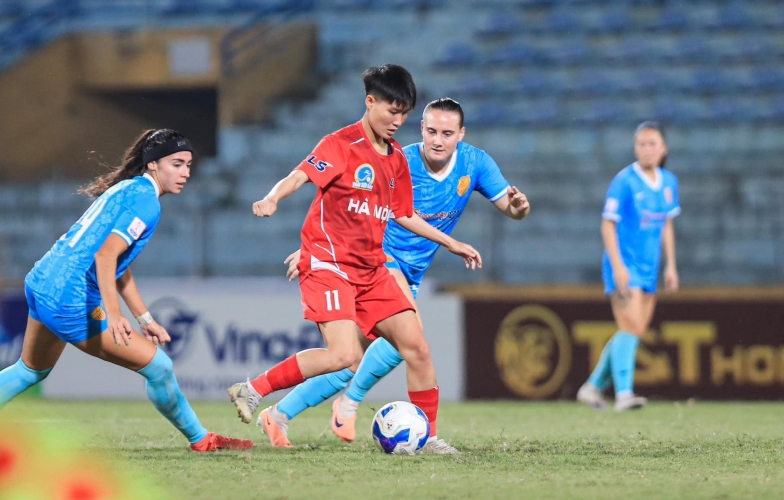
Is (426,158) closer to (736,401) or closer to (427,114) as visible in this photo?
(427,114)

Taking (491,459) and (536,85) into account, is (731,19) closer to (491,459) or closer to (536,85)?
(536,85)

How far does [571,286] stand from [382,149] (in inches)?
186

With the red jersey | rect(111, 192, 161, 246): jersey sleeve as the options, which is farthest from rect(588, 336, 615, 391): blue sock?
rect(111, 192, 161, 246): jersey sleeve

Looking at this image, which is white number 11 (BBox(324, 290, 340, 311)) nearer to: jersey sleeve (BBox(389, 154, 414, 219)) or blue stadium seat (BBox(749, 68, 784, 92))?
jersey sleeve (BBox(389, 154, 414, 219))

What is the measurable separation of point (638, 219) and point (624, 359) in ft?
3.42

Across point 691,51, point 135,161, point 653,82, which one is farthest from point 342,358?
point 691,51

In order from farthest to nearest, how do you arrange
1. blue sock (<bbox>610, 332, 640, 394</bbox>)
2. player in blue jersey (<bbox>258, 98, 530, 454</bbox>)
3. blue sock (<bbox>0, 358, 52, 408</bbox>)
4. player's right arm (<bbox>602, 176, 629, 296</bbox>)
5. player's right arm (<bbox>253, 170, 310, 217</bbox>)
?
blue sock (<bbox>610, 332, 640, 394</bbox>), player's right arm (<bbox>602, 176, 629, 296</bbox>), player in blue jersey (<bbox>258, 98, 530, 454</bbox>), blue sock (<bbox>0, 358, 52, 408</bbox>), player's right arm (<bbox>253, 170, 310, 217</bbox>)

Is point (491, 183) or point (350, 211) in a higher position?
point (491, 183)

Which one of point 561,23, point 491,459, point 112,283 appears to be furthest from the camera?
point 561,23

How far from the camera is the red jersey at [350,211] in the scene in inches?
221

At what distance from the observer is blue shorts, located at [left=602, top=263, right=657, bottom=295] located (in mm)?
8555

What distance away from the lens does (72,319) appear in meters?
5.31

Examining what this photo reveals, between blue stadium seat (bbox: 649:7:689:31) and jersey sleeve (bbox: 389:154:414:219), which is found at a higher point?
blue stadium seat (bbox: 649:7:689:31)

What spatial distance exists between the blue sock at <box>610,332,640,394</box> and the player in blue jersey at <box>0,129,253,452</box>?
3852 mm
